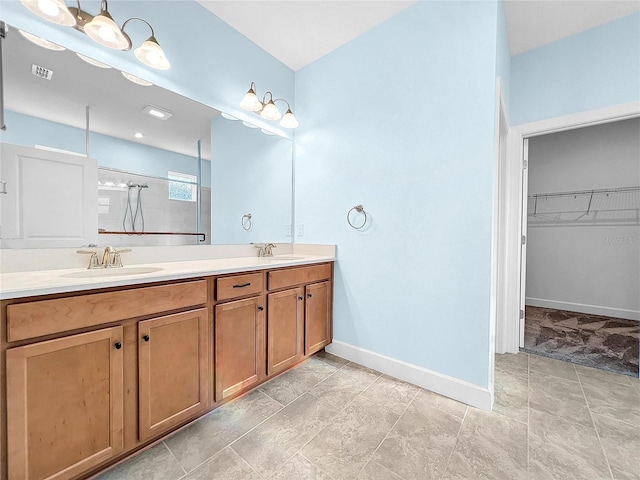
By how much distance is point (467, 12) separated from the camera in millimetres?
1702

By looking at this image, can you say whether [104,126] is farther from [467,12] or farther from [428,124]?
[467,12]

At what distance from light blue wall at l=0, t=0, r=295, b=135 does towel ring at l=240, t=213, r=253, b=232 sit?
83 cm

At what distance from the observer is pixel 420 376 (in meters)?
1.90

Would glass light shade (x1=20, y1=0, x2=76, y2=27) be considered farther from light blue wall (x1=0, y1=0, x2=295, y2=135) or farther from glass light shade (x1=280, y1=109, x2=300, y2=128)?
glass light shade (x1=280, y1=109, x2=300, y2=128)

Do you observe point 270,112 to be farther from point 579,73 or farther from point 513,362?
point 513,362

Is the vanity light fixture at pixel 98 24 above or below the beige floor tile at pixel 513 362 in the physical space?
above

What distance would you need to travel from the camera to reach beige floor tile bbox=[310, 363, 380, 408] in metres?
1.76

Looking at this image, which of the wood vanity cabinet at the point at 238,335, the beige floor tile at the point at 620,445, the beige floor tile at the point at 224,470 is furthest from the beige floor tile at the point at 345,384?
the beige floor tile at the point at 620,445

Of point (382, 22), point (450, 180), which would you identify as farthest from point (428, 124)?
point (382, 22)

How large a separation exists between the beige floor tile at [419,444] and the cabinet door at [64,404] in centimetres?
121

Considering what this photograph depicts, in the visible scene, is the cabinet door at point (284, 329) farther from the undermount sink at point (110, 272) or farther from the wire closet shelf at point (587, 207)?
the wire closet shelf at point (587, 207)

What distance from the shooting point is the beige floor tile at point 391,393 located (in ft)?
5.55

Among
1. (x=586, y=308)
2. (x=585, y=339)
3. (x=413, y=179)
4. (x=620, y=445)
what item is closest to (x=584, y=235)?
(x=586, y=308)

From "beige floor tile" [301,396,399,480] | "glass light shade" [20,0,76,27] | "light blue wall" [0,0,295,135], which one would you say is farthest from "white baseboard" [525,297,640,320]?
"glass light shade" [20,0,76,27]
